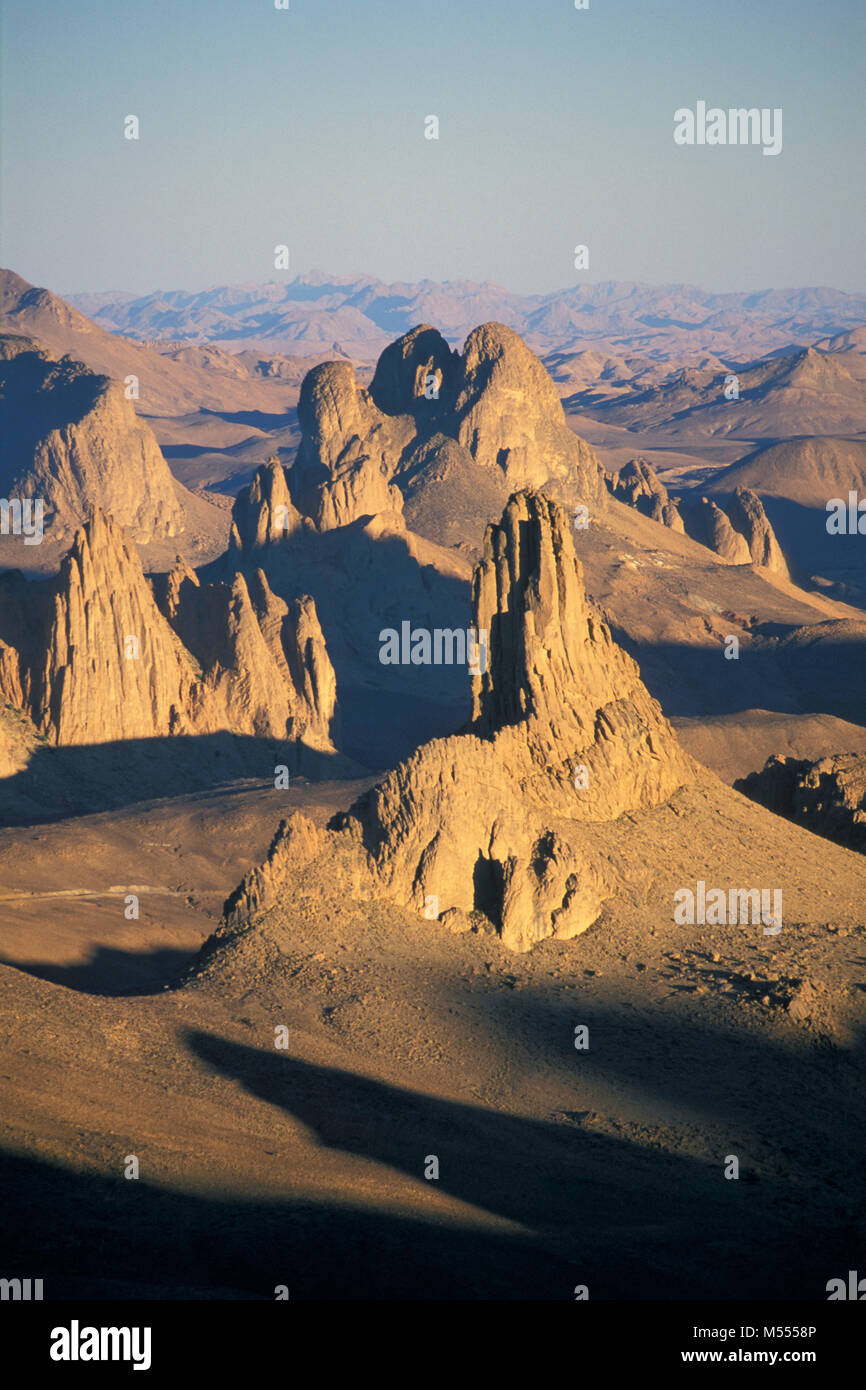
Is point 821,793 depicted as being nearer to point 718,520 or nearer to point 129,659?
point 129,659

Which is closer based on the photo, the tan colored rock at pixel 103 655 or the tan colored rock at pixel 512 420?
the tan colored rock at pixel 103 655

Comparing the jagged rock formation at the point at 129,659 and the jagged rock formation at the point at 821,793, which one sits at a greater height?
the jagged rock formation at the point at 129,659

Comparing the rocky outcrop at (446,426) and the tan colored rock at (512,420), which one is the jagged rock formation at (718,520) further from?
the tan colored rock at (512,420)

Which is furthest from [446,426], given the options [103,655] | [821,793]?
[821,793]

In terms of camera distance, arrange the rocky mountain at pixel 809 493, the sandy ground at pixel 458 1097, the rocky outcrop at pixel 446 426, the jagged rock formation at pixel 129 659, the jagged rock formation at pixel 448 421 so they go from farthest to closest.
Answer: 1. the rocky mountain at pixel 809 493
2. the jagged rock formation at pixel 448 421
3. the rocky outcrop at pixel 446 426
4. the jagged rock formation at pixel 129 659
5. the sandy ground at pixel 458 1097

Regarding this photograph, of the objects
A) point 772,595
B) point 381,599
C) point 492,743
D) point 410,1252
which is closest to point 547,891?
point 492,743

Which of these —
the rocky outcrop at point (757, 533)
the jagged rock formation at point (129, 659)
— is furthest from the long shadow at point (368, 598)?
the rocky outcrop at point (757, 533)

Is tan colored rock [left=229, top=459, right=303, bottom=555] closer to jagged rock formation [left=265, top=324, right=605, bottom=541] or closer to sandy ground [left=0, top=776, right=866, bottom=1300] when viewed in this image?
jagged rock formation [left=265, top=324, right=605, bottom=541]
